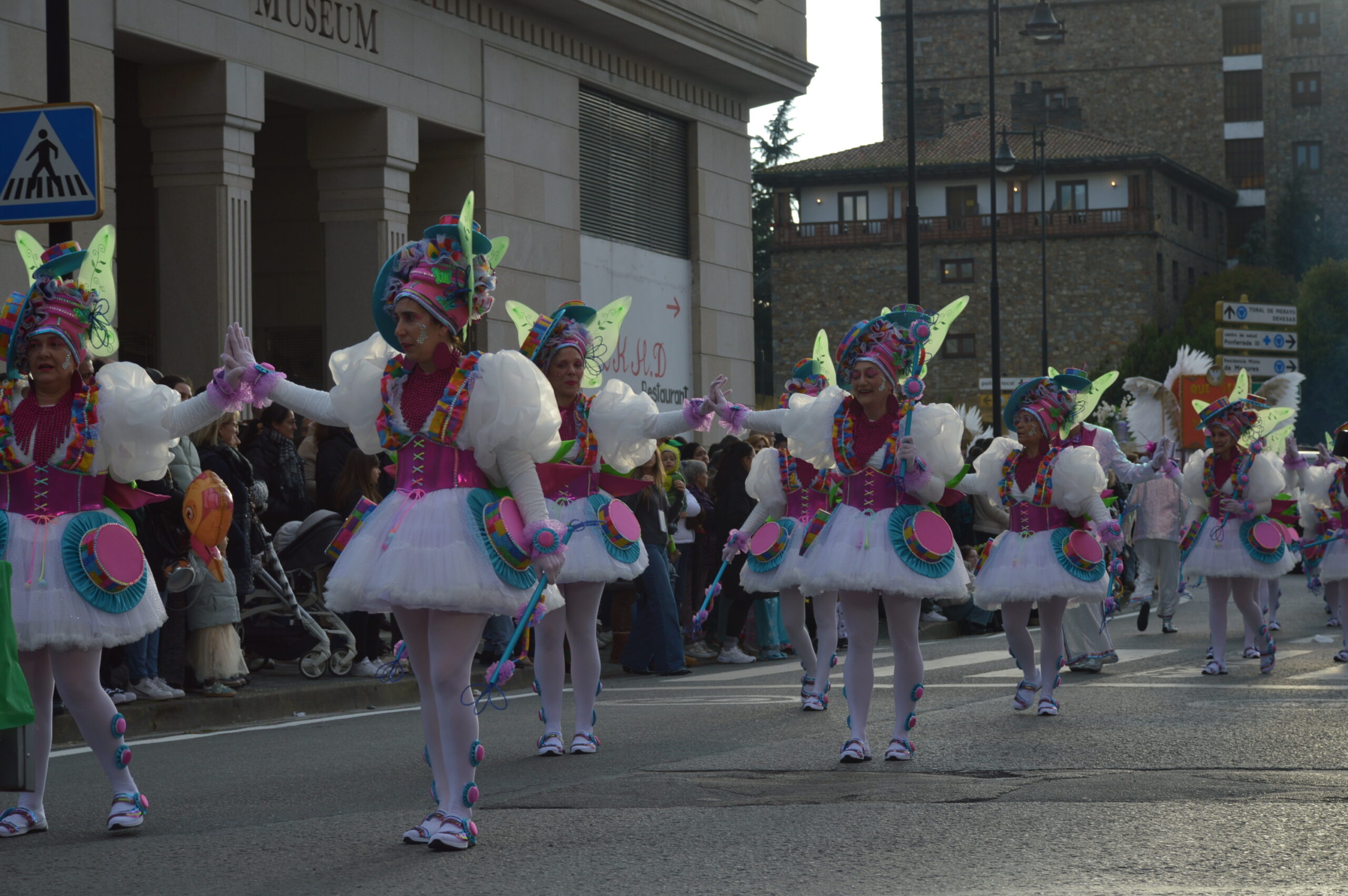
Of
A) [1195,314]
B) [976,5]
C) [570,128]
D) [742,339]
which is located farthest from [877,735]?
[976,5]

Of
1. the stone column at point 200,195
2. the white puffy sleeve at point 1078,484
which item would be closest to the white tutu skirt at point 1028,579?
the white puffy sleeve at point 1078,484

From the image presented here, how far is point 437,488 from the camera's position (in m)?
6.98

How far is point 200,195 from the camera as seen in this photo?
20.4 metres

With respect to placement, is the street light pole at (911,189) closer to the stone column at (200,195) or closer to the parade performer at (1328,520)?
the parade performer at (1328,520)

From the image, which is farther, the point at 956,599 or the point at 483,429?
the point at 956,599

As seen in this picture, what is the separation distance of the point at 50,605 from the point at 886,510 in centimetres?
417

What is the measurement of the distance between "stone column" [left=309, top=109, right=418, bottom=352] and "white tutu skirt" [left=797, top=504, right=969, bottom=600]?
1430cm

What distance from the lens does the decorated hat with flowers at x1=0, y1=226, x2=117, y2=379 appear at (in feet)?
24.8

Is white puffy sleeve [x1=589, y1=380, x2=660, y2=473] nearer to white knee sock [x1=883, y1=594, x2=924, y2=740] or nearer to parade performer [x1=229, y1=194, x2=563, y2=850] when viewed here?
white knee sock [x1=883, y1=594, x2=924, y2=740]

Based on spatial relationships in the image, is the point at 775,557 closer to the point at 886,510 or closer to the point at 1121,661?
the point at 886,510

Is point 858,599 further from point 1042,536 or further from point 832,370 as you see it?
point 832,370

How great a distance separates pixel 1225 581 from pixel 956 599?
5.75 meters

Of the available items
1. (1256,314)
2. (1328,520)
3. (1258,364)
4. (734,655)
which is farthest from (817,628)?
(1258,364)

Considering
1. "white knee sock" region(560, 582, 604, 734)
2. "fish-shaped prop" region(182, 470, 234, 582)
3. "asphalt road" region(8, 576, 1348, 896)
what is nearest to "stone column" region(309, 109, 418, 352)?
"asphalt road" region(8, 576, 1348, 896)
